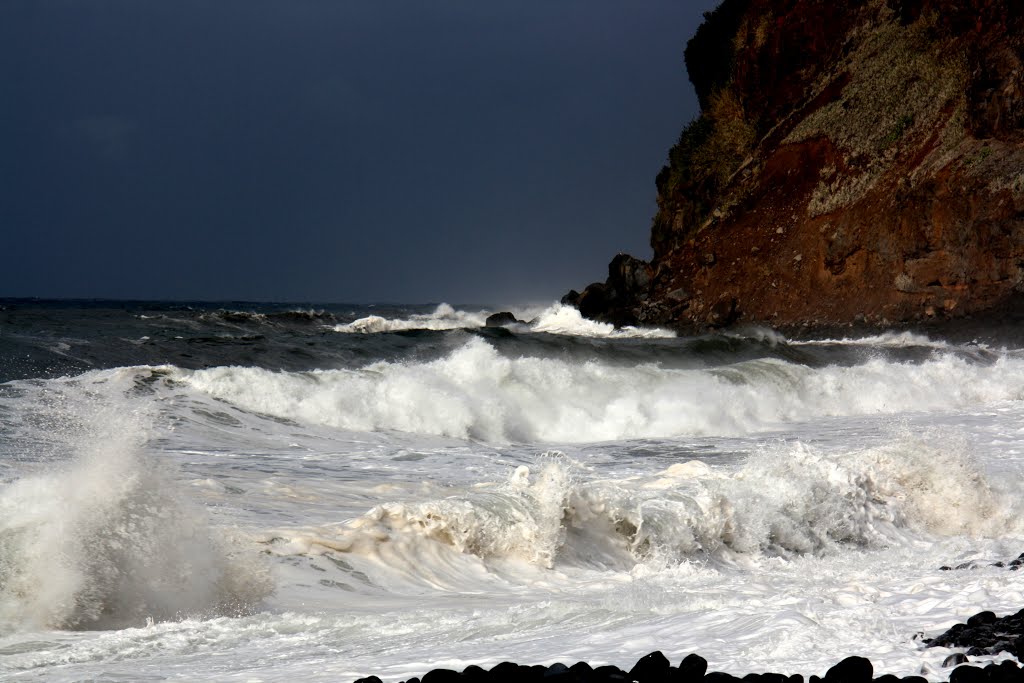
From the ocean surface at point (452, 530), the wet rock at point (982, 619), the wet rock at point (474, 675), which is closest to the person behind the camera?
the wet rock at point (474, 675)

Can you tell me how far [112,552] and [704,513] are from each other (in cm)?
446

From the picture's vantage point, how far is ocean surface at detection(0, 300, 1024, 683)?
15.1ft

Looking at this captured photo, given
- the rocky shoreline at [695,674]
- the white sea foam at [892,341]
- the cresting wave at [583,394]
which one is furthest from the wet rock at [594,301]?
the rocky shoreline at [695,674]

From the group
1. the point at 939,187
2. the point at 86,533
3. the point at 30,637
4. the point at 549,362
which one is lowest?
the point at 30,637

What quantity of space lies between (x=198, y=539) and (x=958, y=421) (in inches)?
522

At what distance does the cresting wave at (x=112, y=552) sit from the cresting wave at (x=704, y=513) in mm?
708

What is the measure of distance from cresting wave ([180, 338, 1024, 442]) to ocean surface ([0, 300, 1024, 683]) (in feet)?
0.24

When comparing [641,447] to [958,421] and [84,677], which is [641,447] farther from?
[84,677]

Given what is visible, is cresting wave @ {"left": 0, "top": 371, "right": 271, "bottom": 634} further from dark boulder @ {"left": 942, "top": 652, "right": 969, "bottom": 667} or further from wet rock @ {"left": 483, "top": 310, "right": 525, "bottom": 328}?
wet rock @ {"left": 483, "top": 310, "right": 525, "bottom": 328}

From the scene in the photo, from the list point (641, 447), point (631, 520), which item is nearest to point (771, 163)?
point (641, 447)

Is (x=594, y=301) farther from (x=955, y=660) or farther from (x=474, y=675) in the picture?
(x=474, y=675)

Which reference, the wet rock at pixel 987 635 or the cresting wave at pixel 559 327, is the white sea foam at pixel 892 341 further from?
the wet rock at pixel 987 635

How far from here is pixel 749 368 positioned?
2072 centimetres

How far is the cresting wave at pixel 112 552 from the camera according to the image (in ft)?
17.1
